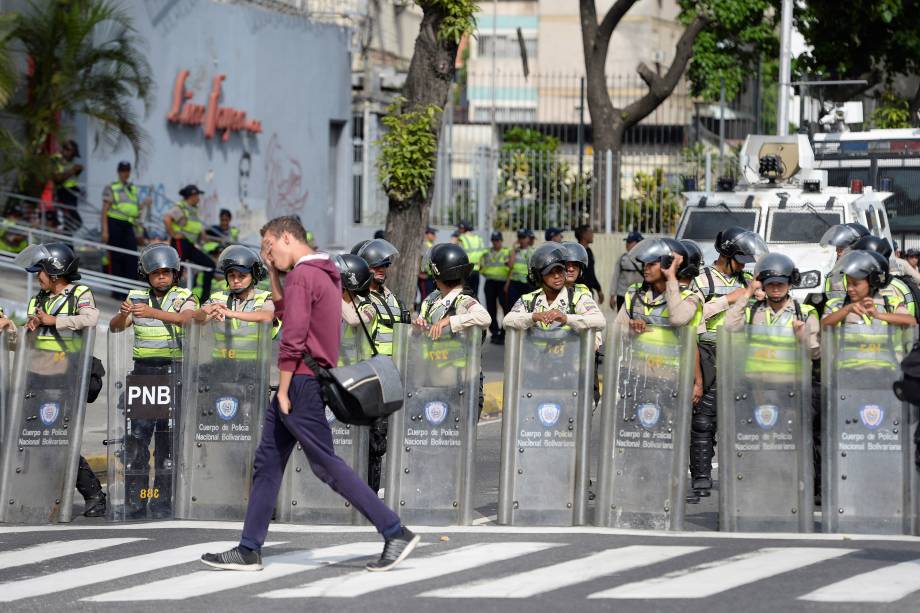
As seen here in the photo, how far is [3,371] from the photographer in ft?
34.3

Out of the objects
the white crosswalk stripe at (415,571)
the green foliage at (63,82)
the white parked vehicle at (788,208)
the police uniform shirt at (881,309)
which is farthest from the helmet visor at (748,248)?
the green foliage at (63,82)

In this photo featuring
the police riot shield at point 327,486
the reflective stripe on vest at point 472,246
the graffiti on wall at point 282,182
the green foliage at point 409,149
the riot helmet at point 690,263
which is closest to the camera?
the police riot shield at point 327,486

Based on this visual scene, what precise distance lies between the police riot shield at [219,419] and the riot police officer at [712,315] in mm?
2849

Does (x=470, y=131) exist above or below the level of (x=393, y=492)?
above

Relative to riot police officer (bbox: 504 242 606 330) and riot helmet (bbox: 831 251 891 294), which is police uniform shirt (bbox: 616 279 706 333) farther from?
riot helmet (bbox: 831 251 891 294)

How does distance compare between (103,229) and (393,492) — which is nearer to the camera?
(393,492)

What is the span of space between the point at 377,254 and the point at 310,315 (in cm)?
255

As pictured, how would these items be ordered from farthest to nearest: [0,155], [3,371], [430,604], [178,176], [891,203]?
[178,176] < [891,203] < [0,155] < [3,371] < [430,604]

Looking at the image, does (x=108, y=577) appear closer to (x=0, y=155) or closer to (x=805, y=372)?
(x=805, y=372)

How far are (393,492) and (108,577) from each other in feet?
6.89

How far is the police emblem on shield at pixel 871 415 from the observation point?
32.0 feet

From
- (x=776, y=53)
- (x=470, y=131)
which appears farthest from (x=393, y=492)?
(x=470, y=131)

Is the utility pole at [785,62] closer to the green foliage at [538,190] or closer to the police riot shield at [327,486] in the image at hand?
the green foliage at [538,190]

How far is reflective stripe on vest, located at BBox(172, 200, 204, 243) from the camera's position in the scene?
71.3ft
